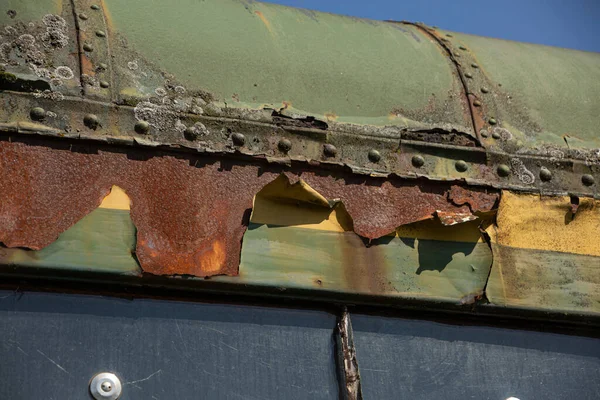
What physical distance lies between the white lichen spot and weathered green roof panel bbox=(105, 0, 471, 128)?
10cm

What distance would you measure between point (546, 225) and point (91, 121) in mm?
1059

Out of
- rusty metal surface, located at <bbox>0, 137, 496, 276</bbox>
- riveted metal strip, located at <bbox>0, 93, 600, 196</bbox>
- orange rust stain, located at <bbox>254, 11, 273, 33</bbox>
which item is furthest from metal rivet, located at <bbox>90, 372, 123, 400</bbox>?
orange rust stain, located at <bbox>254, 11, 273, 33</bbox>

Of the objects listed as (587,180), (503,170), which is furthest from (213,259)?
(587,180)

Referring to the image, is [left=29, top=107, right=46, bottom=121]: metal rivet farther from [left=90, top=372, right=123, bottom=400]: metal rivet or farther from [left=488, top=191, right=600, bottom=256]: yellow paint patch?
[left=488, top=191, right=600, bottom=256]: yellow paint patch

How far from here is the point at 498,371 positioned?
1850mm

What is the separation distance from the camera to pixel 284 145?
1799 millimetres

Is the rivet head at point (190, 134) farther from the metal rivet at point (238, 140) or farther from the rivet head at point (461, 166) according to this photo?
the rivet head at point (461, 166)

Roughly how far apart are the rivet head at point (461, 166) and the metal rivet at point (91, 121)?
821 mm

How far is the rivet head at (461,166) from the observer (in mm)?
1937

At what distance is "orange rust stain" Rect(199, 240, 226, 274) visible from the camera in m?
1.65

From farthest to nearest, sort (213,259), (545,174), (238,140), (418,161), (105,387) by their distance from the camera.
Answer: (545,174), (418,161), (238,140), (213,259), (105,387)

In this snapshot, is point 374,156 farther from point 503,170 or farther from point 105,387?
point 105,387

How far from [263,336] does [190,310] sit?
0.52 feet

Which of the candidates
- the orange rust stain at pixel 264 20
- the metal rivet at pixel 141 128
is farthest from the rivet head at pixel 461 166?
the metal rivet at pixel 141 128
